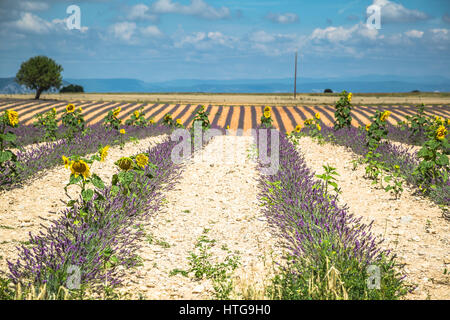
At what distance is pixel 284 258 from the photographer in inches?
132

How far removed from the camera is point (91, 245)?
10.3 feet

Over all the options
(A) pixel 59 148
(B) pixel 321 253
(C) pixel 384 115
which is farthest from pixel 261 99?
(B) pixel 321 253

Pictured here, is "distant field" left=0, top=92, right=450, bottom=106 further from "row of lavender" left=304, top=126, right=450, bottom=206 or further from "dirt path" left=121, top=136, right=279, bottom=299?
"dirt path" left=121, top=136, right=279, bottom=299

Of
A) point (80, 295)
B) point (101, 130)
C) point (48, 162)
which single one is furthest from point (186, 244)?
point (101, 130)

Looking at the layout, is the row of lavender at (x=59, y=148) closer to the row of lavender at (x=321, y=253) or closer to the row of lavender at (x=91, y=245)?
the row of lavender at (x=91, y=245)

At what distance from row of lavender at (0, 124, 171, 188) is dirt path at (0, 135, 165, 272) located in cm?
17

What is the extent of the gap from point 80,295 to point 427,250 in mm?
3040

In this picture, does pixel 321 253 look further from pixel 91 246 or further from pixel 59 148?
pixel 59 148

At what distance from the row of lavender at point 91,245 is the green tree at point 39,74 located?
22.7 meters

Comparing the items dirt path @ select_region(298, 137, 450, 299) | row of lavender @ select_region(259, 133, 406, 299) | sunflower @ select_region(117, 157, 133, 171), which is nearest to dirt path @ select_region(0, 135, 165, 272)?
sunflower @ select_region(117, 157, 133, 171)

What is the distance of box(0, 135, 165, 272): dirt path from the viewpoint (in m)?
3.74

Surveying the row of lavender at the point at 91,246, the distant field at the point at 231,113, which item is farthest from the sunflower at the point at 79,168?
the distant field at the point at 231,113

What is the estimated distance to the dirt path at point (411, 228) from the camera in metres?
3.10

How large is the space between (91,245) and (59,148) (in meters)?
4.77
